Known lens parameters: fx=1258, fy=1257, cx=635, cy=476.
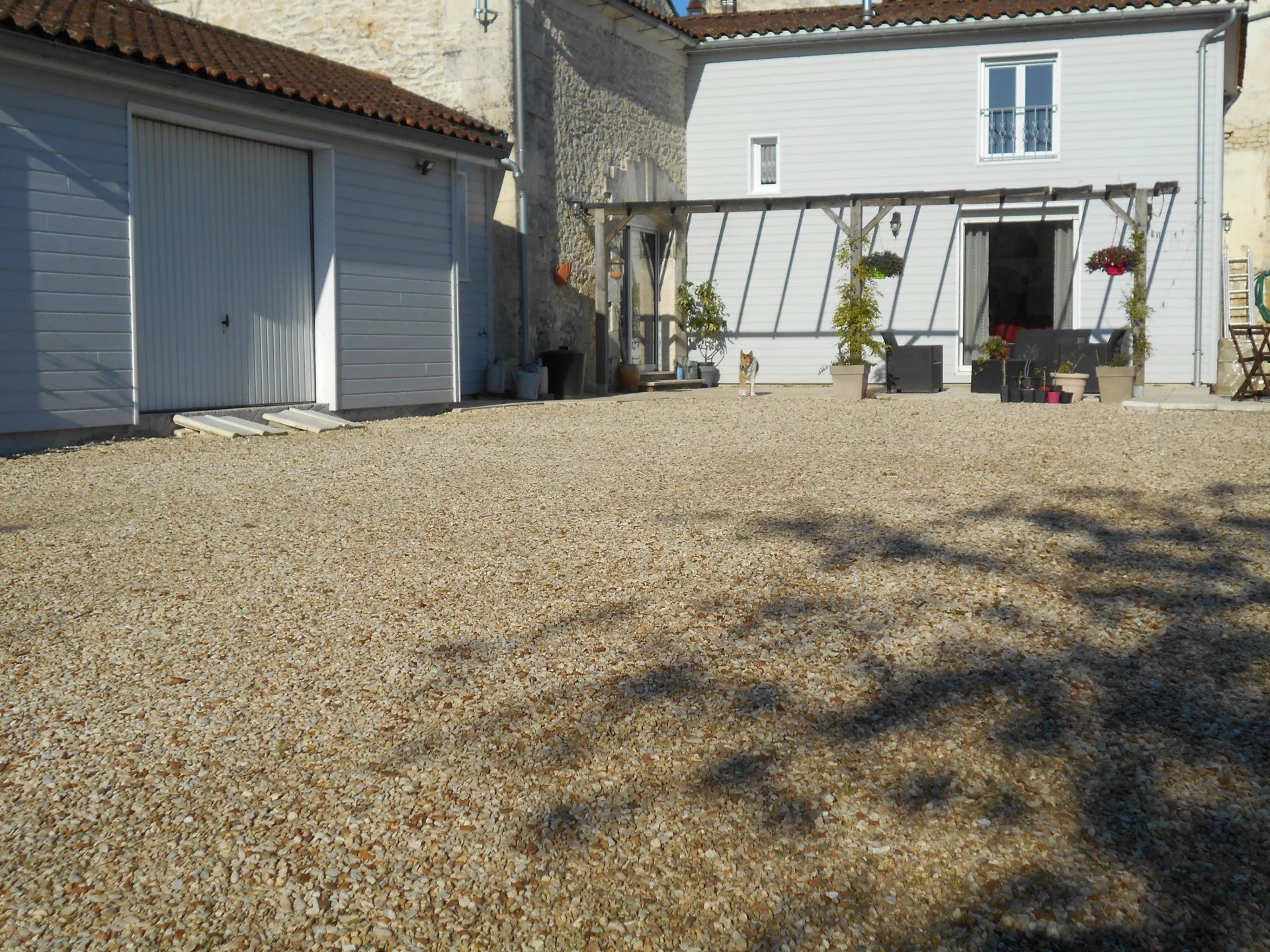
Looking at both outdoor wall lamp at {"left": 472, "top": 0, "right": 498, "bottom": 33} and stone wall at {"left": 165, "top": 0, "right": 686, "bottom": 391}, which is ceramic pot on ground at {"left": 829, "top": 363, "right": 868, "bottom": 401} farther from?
outdoor wall lamp at {"left": 472, "top": 0, "right": 498, "bottom": 33}

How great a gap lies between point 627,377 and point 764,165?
427 centimetres

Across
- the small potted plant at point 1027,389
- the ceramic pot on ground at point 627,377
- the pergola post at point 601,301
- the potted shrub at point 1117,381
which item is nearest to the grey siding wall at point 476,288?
the pergola post at point 601,301

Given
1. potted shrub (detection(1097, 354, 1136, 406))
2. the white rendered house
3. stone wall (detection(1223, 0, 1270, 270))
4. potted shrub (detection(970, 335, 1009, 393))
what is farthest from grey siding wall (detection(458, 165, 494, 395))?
stone wall (detection(1223, 0, 1270, 270))

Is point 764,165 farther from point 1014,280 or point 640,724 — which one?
point 640,724

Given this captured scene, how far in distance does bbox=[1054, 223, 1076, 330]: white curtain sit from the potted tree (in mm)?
4529

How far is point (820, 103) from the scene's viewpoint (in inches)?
693

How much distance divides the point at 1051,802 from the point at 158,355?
854cm

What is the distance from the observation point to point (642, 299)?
17.7 m

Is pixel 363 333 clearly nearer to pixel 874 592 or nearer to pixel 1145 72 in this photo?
pixel 874 592

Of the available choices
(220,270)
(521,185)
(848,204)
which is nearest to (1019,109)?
(848,204)

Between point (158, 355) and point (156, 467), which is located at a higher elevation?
point (158, 355)

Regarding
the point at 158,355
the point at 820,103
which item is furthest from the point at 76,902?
the point at 820,103

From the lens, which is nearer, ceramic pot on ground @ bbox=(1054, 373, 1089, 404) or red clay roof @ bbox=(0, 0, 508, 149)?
red clay roof @ bbox=(0, 0, 508, 149)

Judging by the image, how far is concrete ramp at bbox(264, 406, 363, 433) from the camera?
10.1m
